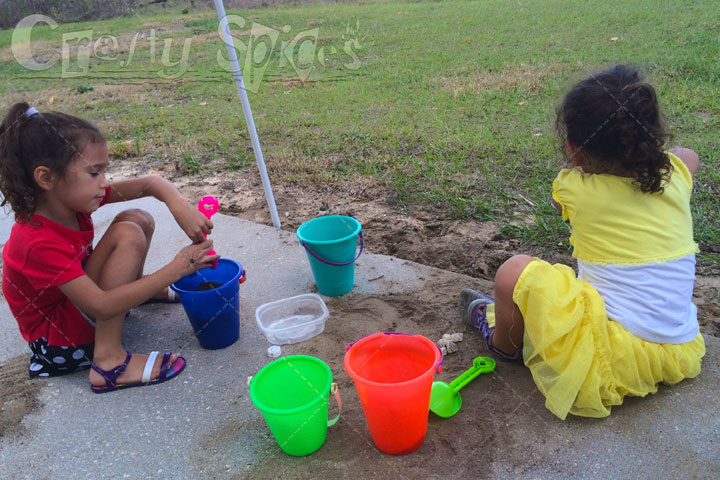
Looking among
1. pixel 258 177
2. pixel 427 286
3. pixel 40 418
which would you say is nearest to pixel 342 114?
pixel 258 177

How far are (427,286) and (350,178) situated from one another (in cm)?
130

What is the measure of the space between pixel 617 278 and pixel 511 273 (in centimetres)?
31

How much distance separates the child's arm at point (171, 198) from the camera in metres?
1.92

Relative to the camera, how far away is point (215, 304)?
76.5 inches

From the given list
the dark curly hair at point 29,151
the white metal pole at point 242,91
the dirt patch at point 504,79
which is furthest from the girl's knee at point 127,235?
the dirt patch at point 504,79

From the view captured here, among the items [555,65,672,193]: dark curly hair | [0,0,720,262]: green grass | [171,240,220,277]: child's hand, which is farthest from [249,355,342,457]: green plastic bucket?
[0,0,720,262]: green grass

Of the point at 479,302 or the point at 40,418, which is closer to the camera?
the point at 40,418

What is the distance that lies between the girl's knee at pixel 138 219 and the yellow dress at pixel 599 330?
1.44 meters

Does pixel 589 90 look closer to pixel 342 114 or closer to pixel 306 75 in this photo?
pixel 342 114

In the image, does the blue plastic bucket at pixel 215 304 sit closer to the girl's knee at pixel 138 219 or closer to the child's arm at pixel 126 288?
the child's arm at pixel 126 288

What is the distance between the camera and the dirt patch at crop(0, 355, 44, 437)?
1.79 metres

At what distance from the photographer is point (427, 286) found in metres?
2.34

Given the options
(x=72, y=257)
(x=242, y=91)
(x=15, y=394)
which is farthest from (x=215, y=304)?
(x=242, y=91)

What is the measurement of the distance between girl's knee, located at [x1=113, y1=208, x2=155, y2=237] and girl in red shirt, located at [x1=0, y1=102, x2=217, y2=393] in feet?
0.43
